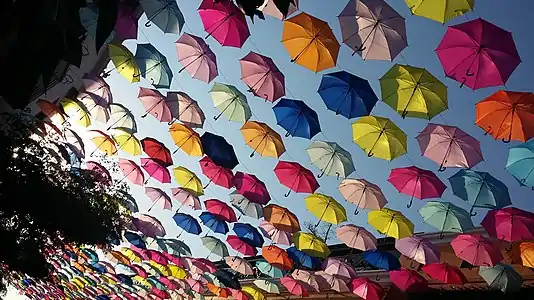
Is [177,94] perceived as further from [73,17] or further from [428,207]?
[73,17]

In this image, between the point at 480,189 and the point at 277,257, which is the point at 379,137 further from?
the point at 277,257

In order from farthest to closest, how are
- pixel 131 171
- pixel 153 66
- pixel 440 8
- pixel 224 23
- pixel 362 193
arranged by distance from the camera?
pixel 131 171, pixel 362 193, pixel 153 66, pixel 224 23, pixel 440 8

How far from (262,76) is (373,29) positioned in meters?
1.71

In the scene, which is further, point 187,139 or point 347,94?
point 187,139

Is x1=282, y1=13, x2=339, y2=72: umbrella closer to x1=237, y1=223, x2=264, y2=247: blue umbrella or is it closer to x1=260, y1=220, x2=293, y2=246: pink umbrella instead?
x1=260, y1=220, x2=293, y2=246: pink umbrella

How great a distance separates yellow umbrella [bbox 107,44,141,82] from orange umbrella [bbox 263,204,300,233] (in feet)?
12.1

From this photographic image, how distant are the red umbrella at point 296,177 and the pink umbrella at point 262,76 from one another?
1760 millimetres

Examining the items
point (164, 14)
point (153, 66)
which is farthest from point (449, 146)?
point (153, 66)

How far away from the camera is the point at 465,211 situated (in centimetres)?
763

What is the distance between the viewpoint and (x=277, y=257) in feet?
35.6

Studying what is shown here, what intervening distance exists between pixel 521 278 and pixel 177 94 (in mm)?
7675

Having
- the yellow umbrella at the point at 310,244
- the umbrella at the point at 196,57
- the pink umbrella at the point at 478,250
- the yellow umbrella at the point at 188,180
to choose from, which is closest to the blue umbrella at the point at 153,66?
the umbrella at the point at 196,57

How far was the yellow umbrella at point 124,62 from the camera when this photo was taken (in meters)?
7.00

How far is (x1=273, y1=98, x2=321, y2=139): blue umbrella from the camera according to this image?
269 inches
